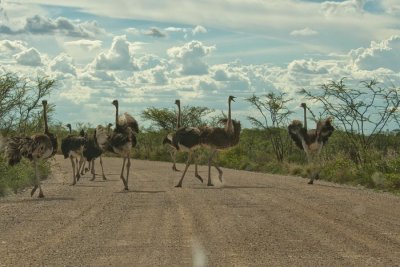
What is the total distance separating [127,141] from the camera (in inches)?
802

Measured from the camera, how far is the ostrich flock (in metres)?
18.3

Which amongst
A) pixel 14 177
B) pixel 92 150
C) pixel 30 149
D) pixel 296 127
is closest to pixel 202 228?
pixel 30 149

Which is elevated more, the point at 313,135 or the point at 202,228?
the point at 313,135

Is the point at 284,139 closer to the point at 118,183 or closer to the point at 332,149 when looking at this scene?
the point at 332,149

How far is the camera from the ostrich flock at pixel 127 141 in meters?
18.3

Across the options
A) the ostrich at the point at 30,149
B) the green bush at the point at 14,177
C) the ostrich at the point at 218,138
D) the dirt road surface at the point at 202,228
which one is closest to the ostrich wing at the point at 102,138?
the green bush at the point at 14,177

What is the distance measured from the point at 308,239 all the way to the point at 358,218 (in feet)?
9.71

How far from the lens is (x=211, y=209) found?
585 inches

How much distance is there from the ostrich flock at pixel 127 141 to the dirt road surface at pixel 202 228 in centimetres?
129

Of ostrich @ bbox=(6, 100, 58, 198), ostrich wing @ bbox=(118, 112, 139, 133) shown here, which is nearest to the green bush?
ostrich @ bbox=(6, 100, 58, 198)

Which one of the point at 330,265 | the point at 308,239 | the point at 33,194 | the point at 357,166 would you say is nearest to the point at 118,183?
the point at 33,194

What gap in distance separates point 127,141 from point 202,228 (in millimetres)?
8710

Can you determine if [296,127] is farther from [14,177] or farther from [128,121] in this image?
[14,177]

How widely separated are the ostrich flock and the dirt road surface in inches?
50.8
